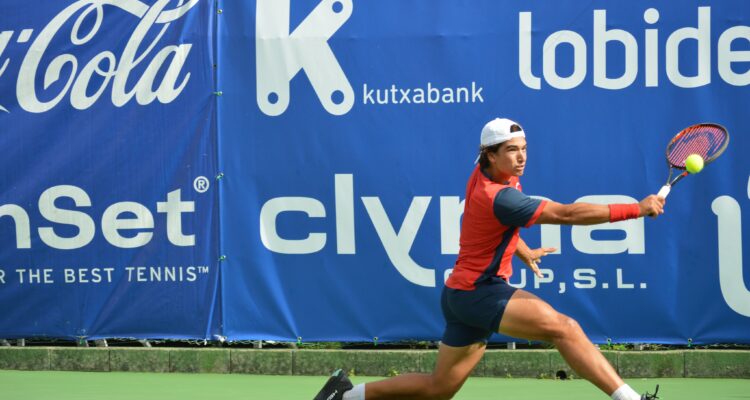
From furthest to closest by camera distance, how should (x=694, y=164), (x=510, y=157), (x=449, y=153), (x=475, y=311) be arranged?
(x=449, y=153)
(x=694, y=164)
(x=510, y=157)
(x=475, y=311)

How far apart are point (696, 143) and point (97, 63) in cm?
416

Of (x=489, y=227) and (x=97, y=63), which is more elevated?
(x=97, y=63)

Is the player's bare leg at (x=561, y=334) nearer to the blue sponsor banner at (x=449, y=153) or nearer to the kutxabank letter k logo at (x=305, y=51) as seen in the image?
the blue sponsor banner at (x=449, y=153)

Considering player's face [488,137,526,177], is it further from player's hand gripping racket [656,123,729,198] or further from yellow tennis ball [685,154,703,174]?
player's hand gripping racket [656,123,729,198]

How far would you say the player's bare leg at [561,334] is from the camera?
589 centimetres

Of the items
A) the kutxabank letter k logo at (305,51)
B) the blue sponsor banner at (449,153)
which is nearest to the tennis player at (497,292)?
the blue sponsor banner at (449,153)

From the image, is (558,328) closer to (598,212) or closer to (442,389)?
(598,212)

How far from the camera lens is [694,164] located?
249 inches

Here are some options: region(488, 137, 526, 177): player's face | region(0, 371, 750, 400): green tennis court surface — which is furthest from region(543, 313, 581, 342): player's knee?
region(0, 371, 750, 400): green tennis court surface

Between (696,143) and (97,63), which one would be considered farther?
(97,63)

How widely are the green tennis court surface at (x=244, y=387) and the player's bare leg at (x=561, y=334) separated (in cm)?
192

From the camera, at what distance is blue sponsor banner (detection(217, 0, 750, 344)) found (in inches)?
327

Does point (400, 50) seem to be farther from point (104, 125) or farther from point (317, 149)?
point (104, 125)

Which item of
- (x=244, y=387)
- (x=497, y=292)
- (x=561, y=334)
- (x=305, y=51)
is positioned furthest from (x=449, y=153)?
(x=561, y=334)
